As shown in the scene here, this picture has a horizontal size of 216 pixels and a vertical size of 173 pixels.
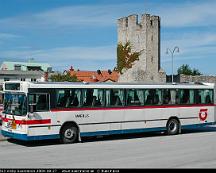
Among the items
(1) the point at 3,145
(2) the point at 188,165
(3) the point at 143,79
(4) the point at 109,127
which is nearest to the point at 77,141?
(4) the point at 109,127

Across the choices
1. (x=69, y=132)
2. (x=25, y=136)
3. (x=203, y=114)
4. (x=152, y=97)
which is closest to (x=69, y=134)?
(x=69, y=132)

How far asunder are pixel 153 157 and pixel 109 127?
212 inches

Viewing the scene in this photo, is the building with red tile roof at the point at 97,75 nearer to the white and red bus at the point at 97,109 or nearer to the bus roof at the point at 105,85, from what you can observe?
the bus roof at the point at 105,85

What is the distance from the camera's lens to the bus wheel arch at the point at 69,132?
17875 mm

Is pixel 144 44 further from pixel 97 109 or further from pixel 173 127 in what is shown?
pixel 97 109

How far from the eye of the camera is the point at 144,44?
7331 centimetres

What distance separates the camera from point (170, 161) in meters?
13.2

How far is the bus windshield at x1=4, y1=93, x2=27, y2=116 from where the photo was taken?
17.0 metres

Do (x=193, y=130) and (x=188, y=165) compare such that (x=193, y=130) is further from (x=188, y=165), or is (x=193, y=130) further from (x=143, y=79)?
(x=143, y=79)

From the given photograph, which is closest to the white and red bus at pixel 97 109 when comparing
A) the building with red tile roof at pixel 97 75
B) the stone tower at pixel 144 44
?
the stone tower at pixel 144 44

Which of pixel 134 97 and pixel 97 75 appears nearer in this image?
pixel 134 97

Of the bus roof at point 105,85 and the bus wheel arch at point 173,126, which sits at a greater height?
the bus roof at point 105,85

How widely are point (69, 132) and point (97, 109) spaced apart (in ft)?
4.91

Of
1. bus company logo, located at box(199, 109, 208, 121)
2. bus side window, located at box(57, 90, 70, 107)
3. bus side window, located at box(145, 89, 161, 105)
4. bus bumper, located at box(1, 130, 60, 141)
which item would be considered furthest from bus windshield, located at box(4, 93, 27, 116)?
bus company logo, located at box(199, 109, 208, 121)
